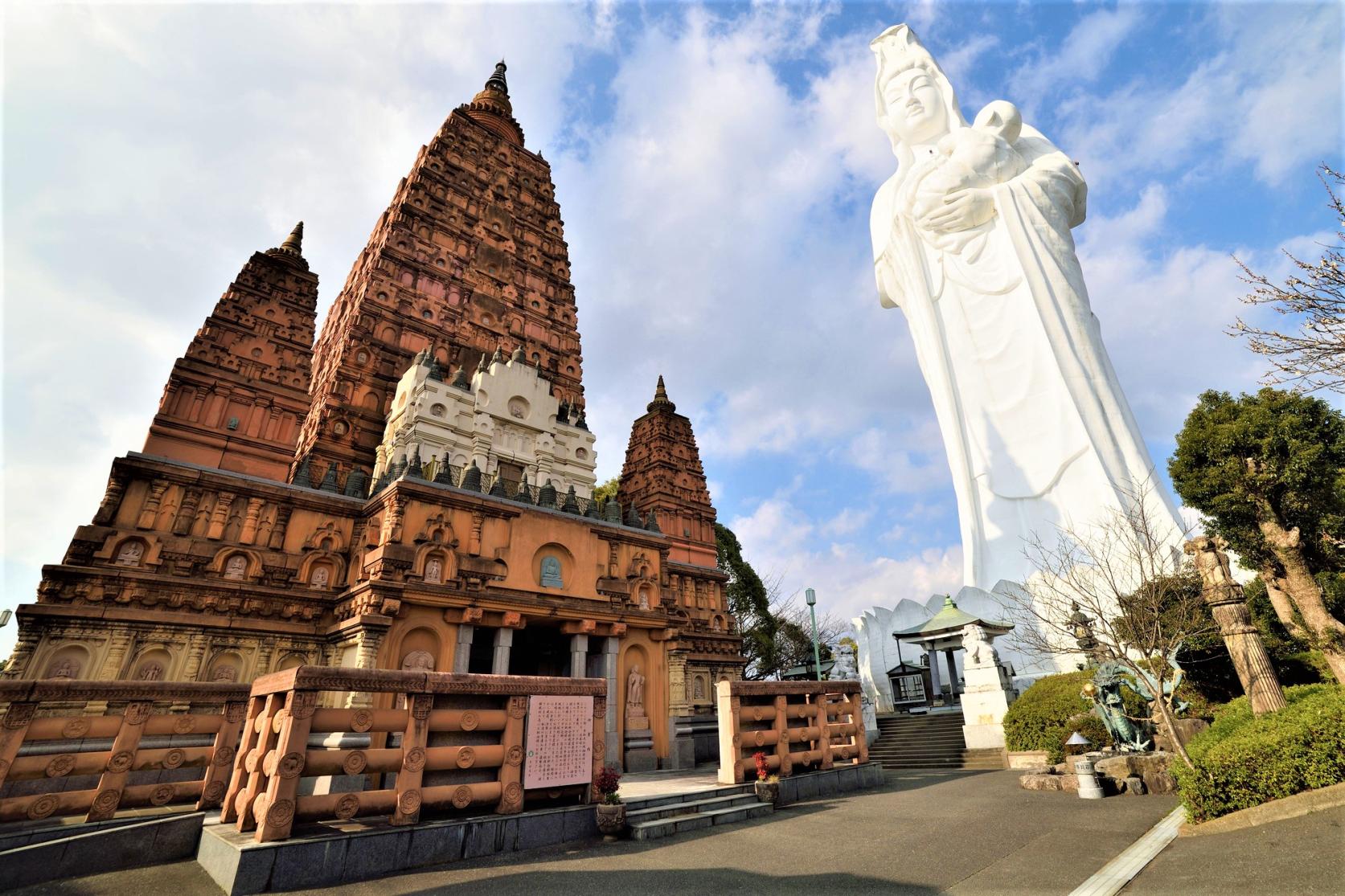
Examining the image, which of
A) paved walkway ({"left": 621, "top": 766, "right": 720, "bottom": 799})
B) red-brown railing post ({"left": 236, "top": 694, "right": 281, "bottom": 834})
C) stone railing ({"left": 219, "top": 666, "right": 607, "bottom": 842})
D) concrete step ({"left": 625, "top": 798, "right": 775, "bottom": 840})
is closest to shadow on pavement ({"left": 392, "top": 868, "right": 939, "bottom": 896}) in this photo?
stone railing ({"left": 219, "top": 666, "right": 607, "bottom": 842})

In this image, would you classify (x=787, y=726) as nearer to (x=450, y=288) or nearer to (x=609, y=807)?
(x=609, y=807)

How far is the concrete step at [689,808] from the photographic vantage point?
9.51m

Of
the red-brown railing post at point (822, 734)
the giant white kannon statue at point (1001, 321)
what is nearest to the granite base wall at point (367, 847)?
the red-brown railing post at point (822, 734)

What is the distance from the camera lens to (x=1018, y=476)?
31.6 m

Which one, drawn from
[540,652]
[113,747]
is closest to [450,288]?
[540,652]

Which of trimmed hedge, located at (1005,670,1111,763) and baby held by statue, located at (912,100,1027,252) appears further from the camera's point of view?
baby held by statue, located at (912,100,1027,252)

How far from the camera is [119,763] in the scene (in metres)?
8.27

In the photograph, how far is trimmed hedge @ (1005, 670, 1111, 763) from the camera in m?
15.0

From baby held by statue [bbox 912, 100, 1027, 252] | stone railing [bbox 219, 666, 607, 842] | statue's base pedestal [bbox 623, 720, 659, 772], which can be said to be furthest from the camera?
baby held by statue [bbox 912, 100, 1027, 252]

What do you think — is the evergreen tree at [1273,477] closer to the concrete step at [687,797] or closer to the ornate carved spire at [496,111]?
the concrete step at [687,797]

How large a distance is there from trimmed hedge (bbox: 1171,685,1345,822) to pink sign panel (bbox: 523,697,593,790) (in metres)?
8.11

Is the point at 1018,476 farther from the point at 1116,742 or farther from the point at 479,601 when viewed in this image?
the point at 479,601

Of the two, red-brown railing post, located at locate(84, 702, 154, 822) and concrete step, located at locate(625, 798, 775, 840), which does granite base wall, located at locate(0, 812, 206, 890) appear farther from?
concrete step, located at locate(625, 798, 775, 840)

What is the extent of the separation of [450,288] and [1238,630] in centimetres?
2824
